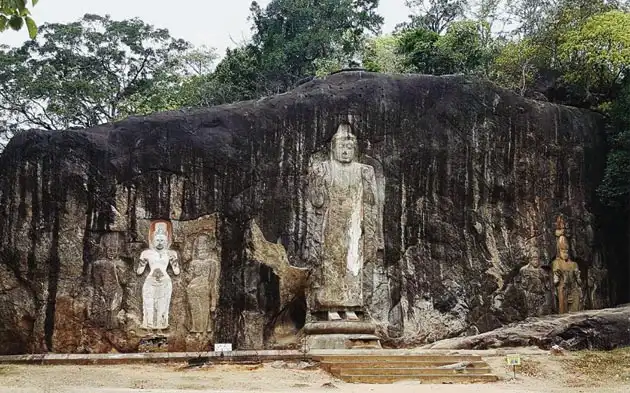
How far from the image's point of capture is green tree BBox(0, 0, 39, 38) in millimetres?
5594

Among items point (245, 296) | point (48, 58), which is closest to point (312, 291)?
point (245, 296)

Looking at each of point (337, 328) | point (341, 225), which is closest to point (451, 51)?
point (341, 225)

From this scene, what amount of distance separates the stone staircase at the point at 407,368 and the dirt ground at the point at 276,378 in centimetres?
27

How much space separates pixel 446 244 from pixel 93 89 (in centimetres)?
1575

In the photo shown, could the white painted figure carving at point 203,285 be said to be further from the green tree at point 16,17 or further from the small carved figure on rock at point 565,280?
the green tree at point 16,17

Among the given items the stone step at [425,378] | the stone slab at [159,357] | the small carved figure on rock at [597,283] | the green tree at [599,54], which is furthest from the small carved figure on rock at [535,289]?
the stone slab at [159,357]

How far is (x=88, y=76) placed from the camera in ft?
97.1

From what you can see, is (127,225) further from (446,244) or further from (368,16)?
(368,16)

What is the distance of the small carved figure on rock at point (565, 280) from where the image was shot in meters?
17.2

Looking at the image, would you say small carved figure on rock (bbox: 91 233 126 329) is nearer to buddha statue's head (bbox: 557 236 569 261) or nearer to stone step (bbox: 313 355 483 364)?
stone step (bbox: 313 355 483 364)

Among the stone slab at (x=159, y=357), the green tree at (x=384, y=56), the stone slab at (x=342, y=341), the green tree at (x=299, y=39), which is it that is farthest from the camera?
the green tree at (x=299, y=39)

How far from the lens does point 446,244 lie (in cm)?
1697

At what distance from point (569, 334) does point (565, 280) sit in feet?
10.1

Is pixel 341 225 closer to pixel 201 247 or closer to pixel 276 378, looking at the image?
pixel 201 247
